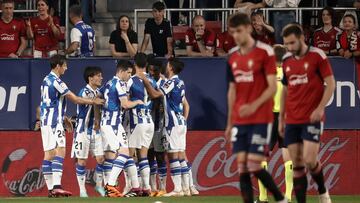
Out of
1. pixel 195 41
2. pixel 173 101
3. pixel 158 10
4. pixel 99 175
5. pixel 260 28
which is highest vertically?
pixel 158 10

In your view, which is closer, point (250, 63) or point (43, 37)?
point (250, 63)

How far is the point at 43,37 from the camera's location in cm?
2267

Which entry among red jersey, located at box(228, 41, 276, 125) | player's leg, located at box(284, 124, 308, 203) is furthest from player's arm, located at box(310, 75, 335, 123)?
red jersey, located at box(228, 41, 276, 125)

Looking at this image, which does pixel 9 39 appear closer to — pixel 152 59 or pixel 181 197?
pixel 152 59

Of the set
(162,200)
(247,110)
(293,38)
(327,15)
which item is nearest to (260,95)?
(247,110)

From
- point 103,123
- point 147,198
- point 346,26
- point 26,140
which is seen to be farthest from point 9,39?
point 346,26

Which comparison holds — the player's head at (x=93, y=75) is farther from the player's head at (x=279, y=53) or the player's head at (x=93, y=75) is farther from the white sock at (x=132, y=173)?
the player's head at (x=279, y=53)

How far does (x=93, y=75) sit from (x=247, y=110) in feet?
23.2

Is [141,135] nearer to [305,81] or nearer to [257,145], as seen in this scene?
[305,81]

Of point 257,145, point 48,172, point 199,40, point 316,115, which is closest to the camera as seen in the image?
point 257,145

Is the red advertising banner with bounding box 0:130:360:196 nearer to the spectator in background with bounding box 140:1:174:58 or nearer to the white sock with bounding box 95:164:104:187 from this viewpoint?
the white sock with bounding box 95:164:104:187

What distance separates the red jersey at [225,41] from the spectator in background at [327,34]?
152 centimetres

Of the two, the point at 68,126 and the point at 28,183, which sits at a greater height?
the point at 68,126

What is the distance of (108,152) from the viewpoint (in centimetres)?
2048
